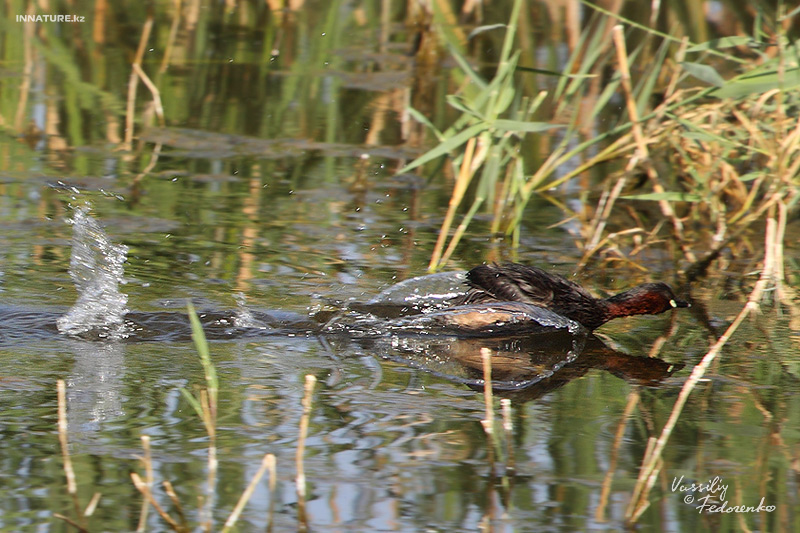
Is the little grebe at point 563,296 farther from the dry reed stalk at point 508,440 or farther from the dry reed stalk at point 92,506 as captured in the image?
the dry reed stalk at point 92,506

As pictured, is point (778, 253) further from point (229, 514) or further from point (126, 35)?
point (126, 35)

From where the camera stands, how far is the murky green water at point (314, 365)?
3.38 meters

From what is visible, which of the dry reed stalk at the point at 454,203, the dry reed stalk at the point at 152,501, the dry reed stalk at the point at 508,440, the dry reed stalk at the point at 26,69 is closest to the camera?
the dry reed stalk at the point at 152,501

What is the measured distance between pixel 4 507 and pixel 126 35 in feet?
25.5

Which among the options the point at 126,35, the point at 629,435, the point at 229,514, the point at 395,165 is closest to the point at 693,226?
the point at 395,165

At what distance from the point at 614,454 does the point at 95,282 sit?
2.54 m

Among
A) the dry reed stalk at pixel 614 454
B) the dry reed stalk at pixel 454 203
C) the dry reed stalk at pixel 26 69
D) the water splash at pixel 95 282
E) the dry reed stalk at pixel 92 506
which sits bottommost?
the dry reed stalk at pixel 92 506

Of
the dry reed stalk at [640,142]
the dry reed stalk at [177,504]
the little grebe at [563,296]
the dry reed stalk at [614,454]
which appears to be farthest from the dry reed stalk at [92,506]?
the dry reed stalk at [640,142]

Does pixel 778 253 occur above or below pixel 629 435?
above

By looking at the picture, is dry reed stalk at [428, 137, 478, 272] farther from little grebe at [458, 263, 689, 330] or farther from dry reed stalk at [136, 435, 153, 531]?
dry reed stalk at [136, 435, 153, 531]

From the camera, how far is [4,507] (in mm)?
3219

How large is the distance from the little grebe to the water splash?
60.7 inches

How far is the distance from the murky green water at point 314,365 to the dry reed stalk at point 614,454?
1cm

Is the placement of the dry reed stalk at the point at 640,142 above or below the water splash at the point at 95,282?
above
